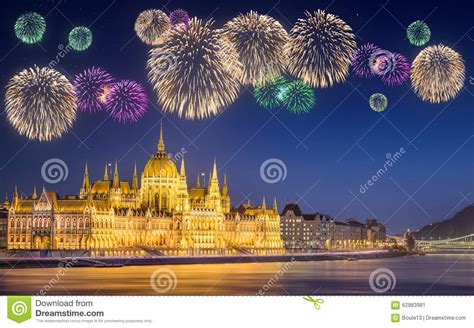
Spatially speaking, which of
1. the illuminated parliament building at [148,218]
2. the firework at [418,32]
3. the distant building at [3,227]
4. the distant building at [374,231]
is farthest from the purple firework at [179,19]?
the distant building at [374,231]

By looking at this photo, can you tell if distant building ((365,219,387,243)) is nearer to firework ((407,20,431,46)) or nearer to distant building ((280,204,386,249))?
distant building ((280,204,386,249))

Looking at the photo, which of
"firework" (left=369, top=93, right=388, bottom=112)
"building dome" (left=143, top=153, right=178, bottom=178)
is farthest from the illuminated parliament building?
"firework" (left=369, top=93, right=388, bottom=112)

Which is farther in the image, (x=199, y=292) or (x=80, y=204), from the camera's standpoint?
(x=80, y=204)
